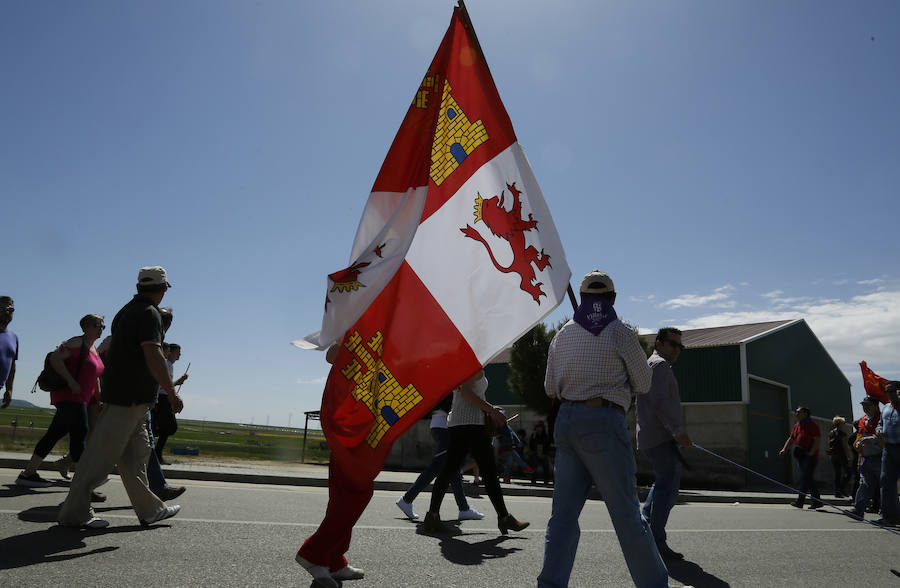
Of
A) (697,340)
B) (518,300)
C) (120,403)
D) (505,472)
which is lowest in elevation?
(505,472)

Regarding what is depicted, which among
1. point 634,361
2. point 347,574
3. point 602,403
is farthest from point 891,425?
point 347,574

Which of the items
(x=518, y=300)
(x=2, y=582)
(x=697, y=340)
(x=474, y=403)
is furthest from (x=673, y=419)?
(x=697, y=340)

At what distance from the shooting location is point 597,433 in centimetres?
331

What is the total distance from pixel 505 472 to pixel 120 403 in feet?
48.5

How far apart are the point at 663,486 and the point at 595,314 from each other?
7.76 ft

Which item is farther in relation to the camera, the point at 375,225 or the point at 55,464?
the point at 55,464

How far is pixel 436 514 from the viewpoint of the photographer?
5906 millimetres

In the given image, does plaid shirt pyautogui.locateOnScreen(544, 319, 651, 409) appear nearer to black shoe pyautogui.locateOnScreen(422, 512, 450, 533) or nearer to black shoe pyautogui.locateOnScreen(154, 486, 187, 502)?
black shoe pyautogui.locateOnScreen(422, 512, 450, 533)

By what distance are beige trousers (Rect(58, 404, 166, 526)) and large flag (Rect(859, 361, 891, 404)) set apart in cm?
1270

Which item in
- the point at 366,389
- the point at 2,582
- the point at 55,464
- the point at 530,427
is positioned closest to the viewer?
the point at 2,582

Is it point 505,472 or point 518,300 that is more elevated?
point 518,300

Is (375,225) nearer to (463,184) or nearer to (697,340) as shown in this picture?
(463,184)

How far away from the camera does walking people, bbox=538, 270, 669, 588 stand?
323 cm

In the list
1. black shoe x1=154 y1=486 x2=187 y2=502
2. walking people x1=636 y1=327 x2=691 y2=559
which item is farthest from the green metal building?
black shoe x1=154 y1=486 x2=187 y2=502
